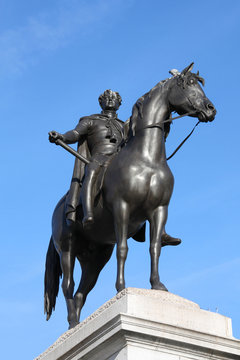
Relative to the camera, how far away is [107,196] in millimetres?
12086

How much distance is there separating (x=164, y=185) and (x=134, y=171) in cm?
52

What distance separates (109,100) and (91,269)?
3078 mm

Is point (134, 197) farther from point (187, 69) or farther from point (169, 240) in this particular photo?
point (187, 69)

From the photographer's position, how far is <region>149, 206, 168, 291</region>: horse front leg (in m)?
11.6

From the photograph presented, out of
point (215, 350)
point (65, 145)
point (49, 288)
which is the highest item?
point (65, 145)

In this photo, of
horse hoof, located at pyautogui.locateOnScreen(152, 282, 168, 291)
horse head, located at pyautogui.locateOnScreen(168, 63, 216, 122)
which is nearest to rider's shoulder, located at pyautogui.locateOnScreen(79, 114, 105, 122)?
horse head, located at pyautogui.locateOnScreen(168, 63, 216, 122)

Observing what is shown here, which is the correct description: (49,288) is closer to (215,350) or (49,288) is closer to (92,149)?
(92,149)

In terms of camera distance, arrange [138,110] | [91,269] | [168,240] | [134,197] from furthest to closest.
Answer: [91,269]
[138,110]
[168,240]
[134,197]

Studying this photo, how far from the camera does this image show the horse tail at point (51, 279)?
1393 centimetres

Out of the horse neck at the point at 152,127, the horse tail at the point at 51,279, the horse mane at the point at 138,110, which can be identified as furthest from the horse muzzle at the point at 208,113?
the horse tail at the point at 51,279

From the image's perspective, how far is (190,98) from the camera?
12.2 m

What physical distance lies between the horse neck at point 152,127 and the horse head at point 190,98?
171 millimetres

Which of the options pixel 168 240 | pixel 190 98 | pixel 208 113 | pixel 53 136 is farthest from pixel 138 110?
pixel 168 240

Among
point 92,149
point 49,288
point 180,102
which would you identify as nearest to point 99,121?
point 92,149
